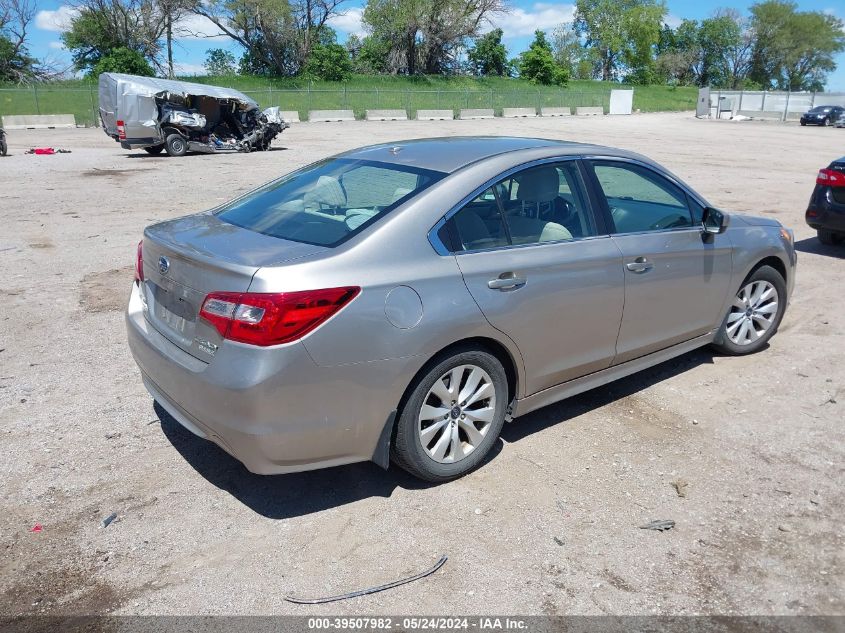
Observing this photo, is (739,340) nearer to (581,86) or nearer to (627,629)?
(627,629)

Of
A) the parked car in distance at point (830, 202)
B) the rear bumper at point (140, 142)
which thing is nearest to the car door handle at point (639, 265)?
the parked car in distance at point (830, 202)

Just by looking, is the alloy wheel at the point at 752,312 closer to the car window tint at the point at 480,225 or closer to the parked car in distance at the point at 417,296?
the parked car in distance at the point at 417,296

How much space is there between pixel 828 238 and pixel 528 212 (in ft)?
23.9

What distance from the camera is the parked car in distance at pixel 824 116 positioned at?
48.3 m

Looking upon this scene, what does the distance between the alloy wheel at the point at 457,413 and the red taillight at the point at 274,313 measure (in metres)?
0.70

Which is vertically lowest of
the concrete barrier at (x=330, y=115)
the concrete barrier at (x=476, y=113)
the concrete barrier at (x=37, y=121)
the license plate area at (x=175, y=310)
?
the license plate area at (x=175, y=310)

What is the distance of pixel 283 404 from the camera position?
122 inches

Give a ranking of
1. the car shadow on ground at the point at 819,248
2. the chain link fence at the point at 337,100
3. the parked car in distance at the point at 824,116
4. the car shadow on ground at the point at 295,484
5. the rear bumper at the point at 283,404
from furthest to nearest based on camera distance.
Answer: the parked car in distance at the point at 824,116, the chain link fence at the point at 337,100, the car shadow on ground at the point at 819,248, the car shadow on ground at the point at 295,484, the rear bumper at the point at 283,404

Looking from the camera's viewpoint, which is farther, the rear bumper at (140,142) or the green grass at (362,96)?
the green grass at (362,96)

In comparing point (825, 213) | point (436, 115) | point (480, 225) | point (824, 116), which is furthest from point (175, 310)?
point (824, 116)

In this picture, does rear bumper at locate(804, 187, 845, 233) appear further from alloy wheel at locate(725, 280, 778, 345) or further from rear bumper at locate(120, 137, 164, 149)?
rear bumper at locate(120, 137, 164, 149)

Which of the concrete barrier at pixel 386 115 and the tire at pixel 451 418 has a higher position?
the concrete barrier at pixel 386 115

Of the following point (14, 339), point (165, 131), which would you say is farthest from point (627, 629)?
point (165, 131)

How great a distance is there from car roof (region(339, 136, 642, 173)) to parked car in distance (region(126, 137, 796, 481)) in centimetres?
2
